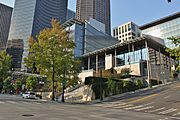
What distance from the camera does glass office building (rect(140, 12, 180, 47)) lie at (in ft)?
403

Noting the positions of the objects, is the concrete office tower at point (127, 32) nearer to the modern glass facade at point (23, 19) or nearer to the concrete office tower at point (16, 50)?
the modern glass facade at point (23, 19)

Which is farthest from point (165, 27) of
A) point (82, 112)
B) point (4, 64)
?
point (82, 112)

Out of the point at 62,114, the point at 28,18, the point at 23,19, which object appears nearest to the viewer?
the point at 62,114

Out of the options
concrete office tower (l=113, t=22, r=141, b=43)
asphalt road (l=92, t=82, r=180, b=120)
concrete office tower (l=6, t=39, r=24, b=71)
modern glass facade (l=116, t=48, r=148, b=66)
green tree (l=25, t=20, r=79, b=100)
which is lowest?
asphalt road (l=92, t=82, r=180, b=120)

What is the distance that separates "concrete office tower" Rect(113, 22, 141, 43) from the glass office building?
23060 millimetres

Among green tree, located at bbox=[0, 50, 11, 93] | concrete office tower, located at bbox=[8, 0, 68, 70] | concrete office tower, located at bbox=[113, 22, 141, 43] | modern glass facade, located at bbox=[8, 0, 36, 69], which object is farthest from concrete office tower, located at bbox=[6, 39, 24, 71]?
green tree, located at bbox=[0, 50, 11, 93]

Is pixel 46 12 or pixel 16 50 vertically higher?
pixel 46 12

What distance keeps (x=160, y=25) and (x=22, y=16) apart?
3882 inches

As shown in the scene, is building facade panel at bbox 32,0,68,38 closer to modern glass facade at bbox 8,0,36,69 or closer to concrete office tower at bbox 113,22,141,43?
modern glass facade at bbox 8,0,36,69

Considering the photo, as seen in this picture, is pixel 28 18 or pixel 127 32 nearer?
pixel 28 18

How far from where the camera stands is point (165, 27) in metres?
130

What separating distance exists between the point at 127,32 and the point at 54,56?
445 feet

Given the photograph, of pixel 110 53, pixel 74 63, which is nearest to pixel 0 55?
pixel 74 63

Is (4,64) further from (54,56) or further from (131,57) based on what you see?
(131,57)
